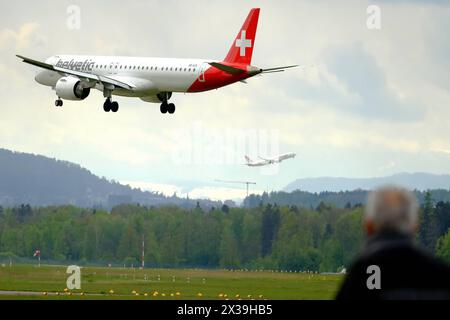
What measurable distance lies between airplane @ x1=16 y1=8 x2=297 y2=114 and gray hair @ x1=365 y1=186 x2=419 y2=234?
85230mm

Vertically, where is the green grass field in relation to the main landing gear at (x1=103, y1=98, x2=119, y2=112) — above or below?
below

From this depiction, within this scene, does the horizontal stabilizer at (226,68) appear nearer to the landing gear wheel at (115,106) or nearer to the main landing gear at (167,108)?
the main landing gear at (167,108)

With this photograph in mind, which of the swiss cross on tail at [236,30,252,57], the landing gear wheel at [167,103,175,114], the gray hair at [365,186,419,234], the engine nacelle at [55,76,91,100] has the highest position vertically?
the swiss cross on tail at [236,30,252,57]

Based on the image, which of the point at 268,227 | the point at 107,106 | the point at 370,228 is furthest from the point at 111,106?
the point at 370,228

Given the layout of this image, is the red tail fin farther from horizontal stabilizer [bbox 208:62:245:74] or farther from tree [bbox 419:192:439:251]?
tree [bbox 419:192:439:251]

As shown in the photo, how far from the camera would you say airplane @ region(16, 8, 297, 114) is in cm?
9939

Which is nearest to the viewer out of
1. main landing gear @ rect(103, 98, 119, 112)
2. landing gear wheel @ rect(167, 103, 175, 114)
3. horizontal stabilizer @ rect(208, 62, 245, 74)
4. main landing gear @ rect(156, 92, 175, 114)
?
horizontal stabilizer @ rect(208, 62, 245, 74)

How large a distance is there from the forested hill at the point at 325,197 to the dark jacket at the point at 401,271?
121490mm

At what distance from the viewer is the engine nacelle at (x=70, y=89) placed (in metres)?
101

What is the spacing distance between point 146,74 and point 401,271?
9533cm

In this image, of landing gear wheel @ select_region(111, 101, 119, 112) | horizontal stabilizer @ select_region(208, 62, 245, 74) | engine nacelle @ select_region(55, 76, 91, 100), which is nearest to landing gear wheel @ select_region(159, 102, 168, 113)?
landing gear wheel @ select_region(111, 101, 119, 112)

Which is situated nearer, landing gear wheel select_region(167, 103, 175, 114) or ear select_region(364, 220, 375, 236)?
ear select_region(364, 220, 375, 236)

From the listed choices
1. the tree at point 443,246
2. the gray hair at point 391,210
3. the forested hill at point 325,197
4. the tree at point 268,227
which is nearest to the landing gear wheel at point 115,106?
the tree at point 443,246
